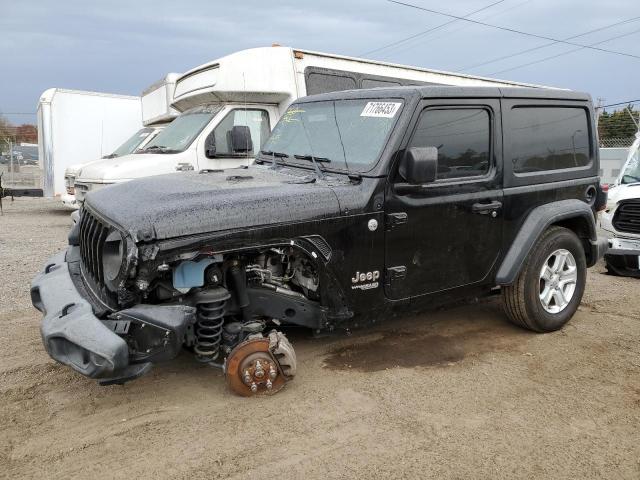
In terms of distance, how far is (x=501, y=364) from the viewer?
14.0 ft

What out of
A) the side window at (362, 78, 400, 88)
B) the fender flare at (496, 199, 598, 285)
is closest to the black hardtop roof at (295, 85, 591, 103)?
the fender flare at (496, 199, 598, 285)

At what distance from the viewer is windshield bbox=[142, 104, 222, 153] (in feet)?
28.8

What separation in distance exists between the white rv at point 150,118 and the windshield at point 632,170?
8.02m

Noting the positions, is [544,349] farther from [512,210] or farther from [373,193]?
[373,193]

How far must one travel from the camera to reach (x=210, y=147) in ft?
28.3

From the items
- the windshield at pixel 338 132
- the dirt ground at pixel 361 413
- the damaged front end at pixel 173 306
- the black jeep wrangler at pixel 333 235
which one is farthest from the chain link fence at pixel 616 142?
the damaged front end at pixel 173 306

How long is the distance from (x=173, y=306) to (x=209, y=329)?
1.03 feet

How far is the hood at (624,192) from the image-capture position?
24.2ft

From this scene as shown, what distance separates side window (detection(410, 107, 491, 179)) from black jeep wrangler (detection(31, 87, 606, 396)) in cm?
1

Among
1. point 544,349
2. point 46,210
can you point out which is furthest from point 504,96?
point 46,210

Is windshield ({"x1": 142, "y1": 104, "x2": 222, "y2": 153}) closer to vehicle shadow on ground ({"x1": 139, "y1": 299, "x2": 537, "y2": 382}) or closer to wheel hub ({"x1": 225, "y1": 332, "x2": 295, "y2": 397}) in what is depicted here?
vehicle shadow on ground ({"x1": 139, "y1": 299, "x2": 537, "y2": 382})

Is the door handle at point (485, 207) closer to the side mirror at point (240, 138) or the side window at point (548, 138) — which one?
the side window at point (548, 138)

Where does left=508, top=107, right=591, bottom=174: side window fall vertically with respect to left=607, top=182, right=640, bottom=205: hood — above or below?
above

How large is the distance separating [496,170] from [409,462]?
2484 mm
